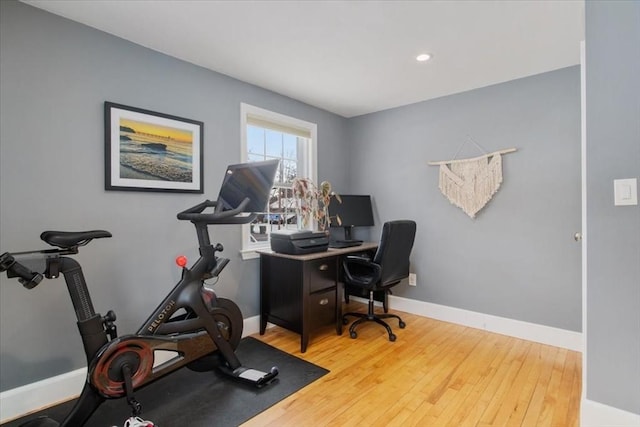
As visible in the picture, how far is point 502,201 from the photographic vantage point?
2.85 m

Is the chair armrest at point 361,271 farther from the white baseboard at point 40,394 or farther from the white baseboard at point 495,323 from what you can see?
the white baseboard at point 40,394

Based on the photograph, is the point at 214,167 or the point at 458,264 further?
the point at 458,264

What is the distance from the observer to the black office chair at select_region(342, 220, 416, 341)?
2631 millimetres

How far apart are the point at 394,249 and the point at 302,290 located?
2.90 ft

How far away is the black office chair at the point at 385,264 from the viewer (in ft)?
8.63

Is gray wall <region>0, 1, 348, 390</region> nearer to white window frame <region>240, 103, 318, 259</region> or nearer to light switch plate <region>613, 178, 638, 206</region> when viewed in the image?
white window frame <region>240, 103, 318, 259</region>

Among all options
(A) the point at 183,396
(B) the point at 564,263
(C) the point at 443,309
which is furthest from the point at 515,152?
(A) the point at 183,396

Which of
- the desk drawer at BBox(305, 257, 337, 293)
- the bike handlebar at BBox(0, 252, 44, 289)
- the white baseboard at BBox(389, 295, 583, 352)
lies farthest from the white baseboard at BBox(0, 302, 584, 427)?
the bike handlebar at BBox(0, 252, 44, 289)

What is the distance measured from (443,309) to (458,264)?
1.65 ft

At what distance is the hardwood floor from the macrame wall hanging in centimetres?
124

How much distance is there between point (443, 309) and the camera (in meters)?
3.20

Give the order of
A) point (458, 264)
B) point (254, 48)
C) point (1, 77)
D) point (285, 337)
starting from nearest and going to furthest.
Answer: point (1, 77)
point (254, 48)
point (285, 337)
point (458, 264)

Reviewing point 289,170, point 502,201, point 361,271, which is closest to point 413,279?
point 361,271

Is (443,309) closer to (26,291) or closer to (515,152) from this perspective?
(515,152)
